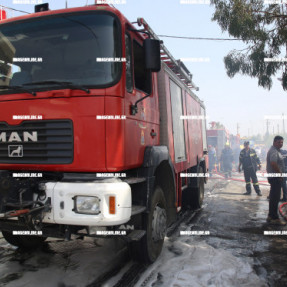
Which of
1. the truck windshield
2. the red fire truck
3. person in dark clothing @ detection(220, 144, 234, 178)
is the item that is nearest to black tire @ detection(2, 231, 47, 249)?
the red fire truck

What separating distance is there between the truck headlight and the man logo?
0.86m

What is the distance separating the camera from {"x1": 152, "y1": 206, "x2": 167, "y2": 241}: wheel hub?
11.9ft

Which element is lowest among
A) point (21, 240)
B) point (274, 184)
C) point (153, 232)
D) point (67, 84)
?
point (21, 240)

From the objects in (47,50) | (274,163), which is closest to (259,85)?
(274,163)

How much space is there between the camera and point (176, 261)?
12.0 feet

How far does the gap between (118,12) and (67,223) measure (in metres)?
2.17

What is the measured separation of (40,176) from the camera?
3.01 m

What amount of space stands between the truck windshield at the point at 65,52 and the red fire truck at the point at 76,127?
0.01 m

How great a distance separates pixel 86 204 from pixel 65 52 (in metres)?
1.59

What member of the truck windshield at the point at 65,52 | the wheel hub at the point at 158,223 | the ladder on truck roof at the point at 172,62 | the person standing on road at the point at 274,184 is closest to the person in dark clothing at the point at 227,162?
the ladder on truck roof at the point at 172,62

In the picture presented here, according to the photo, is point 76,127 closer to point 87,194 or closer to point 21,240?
point 87,194

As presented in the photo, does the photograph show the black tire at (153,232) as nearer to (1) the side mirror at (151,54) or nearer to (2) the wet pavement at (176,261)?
(2) the wet pavement at (176,261)

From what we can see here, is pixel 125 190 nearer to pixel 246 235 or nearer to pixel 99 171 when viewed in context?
pixel 99 171

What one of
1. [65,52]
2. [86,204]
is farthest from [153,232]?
[65,52]
